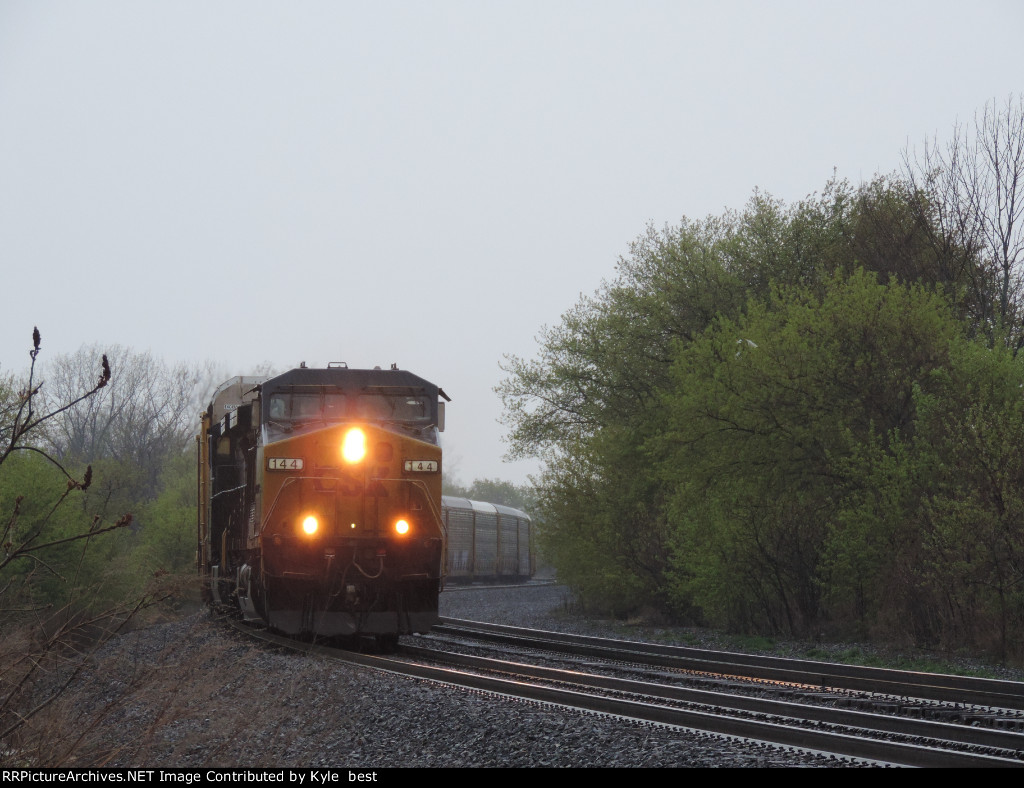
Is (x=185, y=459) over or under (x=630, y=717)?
over

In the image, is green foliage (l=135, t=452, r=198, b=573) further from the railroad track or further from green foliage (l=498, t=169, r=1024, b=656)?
the railroad track

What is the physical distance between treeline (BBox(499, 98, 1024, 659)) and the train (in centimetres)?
754

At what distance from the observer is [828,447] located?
19031mm

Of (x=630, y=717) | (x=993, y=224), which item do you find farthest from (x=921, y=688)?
(x=993, y=224)

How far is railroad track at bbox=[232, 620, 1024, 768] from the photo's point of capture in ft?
22.6

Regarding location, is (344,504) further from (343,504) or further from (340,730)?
(340,730)

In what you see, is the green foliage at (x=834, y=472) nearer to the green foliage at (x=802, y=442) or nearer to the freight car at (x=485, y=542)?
the green foliage at (x=802, y=442)

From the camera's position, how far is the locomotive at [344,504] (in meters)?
13.3

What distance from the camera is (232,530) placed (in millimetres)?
16672

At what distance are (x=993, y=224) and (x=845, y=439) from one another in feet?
33.2

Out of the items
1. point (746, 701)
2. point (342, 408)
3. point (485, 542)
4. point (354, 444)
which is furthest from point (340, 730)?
point (485, 542)

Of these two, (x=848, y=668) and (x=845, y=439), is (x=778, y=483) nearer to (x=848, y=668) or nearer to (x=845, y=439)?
(x=845, y=439)

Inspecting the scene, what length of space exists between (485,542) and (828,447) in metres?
27.6

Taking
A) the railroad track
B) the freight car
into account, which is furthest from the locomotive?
the freight car
